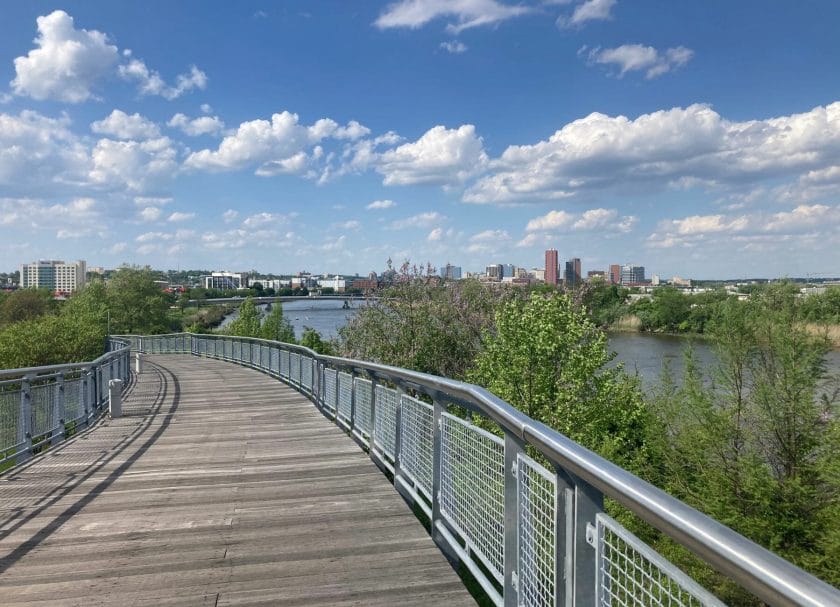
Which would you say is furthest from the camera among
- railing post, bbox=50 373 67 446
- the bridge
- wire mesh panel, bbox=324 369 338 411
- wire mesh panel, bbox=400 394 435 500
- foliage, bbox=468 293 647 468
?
foliage, bbox=468 293 647 468

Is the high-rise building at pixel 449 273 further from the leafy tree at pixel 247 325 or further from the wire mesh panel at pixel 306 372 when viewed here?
the leafy tree at pixel 247 325

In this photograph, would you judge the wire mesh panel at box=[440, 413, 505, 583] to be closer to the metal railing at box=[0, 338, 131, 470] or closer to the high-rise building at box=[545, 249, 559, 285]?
the metal railing at box=[0, 338, 131, 470]

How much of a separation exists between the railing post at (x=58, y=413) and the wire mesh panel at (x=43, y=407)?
0.03 metres

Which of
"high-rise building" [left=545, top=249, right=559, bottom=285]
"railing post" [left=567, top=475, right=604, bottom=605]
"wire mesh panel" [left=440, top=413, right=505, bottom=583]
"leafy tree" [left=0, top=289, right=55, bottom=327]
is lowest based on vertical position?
"leafy tree" [left=0, top=289, right=55, bottom=327]

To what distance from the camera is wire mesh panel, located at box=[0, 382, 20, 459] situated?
7.49 meters

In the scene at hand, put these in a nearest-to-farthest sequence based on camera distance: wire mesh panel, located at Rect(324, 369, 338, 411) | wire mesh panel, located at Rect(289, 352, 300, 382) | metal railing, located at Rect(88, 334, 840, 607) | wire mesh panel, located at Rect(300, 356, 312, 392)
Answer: metal railing, located at Rect(88, 334, 840, 607)
wire mesh panel, located at Rect(324, 369, 338, 411)
wire mesh panel, located at Rect(300, 356, 312, 392)
wire mesh panel, located at Rect(289, 352, 300, 382)

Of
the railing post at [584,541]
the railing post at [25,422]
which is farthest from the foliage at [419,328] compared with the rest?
the railing post at [584,541]

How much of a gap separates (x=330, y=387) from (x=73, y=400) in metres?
3.93

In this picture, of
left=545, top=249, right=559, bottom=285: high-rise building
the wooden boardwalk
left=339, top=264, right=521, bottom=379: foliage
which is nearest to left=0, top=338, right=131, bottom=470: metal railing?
the wooden boardwalk

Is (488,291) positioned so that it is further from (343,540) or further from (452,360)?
(343,540)

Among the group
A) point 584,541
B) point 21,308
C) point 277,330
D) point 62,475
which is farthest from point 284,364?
point 21,308

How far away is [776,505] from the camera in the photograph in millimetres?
15523

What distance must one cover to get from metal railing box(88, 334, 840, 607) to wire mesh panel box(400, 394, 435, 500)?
10 millimetres

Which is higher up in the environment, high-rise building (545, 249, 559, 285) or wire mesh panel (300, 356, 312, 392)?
high-rise building (545, 249, 559, 285)
